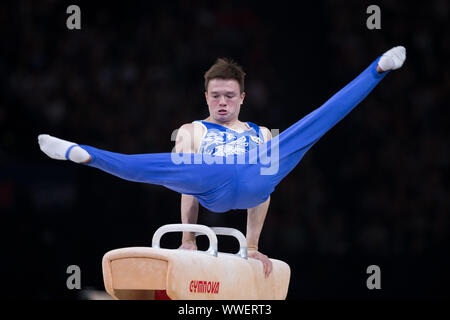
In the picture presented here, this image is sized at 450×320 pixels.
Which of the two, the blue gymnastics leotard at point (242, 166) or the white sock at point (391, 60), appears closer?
the blue gymnastics leotard at point (242, 166)

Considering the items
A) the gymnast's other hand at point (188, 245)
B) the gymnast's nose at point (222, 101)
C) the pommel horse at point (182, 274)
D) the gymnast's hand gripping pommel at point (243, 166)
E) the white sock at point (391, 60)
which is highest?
the white sock at point (391, 60)

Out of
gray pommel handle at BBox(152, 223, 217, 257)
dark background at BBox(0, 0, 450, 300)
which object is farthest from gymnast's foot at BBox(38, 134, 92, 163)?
dark background at BBox(0, 0, 450, 300)

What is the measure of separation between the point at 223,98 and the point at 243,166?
596 millimetres

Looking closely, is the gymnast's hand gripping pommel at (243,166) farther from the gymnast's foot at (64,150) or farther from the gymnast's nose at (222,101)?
the gymnast's nose at (222,101)

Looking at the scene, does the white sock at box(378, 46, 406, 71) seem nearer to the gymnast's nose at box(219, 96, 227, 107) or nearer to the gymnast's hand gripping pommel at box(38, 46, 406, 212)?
the gymnast's hand gripping pommel at box(38, 46, 406, 212)

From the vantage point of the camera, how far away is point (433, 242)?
717cm

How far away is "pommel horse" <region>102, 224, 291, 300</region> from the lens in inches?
138

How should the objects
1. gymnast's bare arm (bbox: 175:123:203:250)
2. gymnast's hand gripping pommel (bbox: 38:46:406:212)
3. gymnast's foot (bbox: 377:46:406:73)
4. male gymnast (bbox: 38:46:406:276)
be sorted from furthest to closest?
gymnast's bare arm (bbox: 175:123:203:250) → gymnast's foot (bbox: 377:46:406:73) → male gymnast (bbox: 38:46:406:276) → gymnast's hand gripping pommel (bbox: 38:46:406:212)

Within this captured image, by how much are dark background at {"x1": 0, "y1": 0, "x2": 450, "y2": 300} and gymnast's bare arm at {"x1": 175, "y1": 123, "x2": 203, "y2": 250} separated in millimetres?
2046

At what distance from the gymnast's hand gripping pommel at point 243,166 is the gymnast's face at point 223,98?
0.44m

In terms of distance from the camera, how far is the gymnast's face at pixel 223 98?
4.47 m

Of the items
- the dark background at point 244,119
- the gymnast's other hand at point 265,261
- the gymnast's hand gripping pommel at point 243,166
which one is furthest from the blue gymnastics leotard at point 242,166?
the dark background at point 244,119

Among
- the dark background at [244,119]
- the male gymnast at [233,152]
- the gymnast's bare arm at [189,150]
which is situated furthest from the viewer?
the dark background at [244,119]
